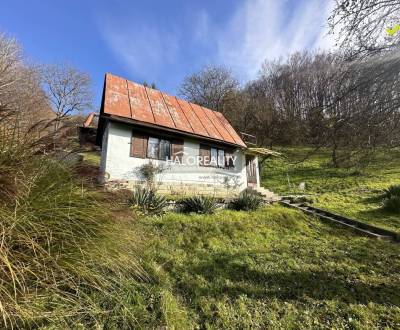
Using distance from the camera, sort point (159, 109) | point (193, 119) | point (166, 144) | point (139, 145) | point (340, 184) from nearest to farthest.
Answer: point (139, 145) < point (166, 144) < point (159, 109) < point (193, 119) < point (340, 184)

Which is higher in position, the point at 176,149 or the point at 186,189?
the point at 176,149

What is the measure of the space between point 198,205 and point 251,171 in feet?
27.5

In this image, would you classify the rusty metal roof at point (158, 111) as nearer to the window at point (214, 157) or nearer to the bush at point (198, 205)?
the window at point (214, 157)

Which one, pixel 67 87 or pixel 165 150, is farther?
pixel 67 87

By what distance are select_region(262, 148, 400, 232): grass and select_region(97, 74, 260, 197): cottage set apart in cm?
376

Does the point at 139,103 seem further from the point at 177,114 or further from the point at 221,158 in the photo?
the point at 221,158

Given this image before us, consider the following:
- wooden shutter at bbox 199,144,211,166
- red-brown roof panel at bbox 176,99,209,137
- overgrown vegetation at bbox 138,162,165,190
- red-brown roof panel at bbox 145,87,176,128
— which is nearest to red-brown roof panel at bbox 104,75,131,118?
red-brown roof panel at bbox 145,87,176,128

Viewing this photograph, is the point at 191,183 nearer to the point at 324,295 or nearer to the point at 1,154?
the point at 324,295

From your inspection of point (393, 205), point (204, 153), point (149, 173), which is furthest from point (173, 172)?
point (393, 205)

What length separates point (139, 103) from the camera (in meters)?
11.9

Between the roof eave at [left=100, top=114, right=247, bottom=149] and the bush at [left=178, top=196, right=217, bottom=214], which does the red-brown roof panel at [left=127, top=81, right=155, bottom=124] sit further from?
the bush at [left=178, top=196, right=217, bottom=214]

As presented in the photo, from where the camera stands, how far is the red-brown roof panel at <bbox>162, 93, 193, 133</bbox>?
12172 mm

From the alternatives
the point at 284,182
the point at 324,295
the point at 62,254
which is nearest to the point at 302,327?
the point at 324,295

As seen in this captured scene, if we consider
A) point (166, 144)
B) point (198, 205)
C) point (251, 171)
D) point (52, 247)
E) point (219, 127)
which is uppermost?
point (219, 127)
